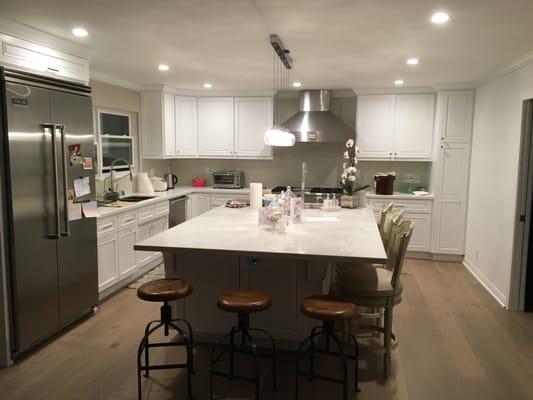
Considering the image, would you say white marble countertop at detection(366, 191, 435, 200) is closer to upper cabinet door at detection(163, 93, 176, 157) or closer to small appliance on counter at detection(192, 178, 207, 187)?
small appliance on counter at detection(192, 178, 207, 187)

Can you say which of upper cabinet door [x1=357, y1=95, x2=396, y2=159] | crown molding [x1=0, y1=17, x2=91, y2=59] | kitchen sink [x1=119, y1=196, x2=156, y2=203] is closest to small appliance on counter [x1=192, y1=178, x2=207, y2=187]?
kitchen sink [x1=119, y1=196, x2=156, y2=203]

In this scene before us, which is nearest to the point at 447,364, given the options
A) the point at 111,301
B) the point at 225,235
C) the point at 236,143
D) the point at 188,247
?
the point at 225,235

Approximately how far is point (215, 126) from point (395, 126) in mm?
2701

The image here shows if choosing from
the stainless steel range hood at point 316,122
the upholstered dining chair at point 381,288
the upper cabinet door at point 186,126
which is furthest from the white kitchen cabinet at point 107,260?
the stainless steel range hood at point 316,122

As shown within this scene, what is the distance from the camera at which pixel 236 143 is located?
261 inches

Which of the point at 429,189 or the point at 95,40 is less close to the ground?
the point at 95,40

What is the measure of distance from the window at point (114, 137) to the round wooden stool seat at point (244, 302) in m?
3.31

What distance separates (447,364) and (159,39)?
11.0 ft

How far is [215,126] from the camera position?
6.66 meters

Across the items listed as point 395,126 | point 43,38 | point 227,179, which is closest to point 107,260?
point 43,38

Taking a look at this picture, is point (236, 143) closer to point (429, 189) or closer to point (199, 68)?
point (199, 68)

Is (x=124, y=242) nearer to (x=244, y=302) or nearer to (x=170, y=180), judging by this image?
(x=170, y=180)

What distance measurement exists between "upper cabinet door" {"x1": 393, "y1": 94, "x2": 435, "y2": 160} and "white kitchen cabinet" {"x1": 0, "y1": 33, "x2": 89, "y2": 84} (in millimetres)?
4176

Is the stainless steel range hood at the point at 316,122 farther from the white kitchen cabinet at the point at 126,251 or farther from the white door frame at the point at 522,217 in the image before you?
the white kitchen cabinet at the point at 126,251
